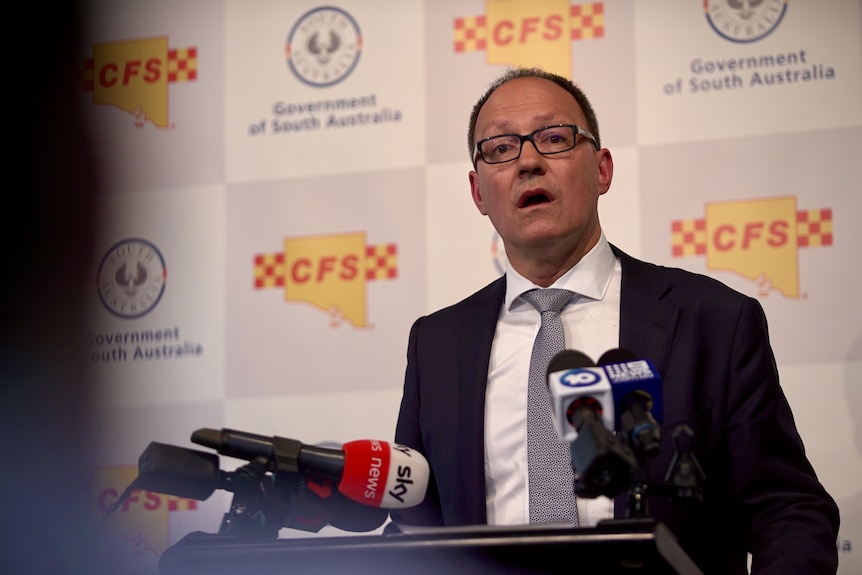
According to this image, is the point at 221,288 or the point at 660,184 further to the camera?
the point at 221,288

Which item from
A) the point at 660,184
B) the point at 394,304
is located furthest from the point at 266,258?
the point at 660,184

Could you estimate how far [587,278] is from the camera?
2459 millimetres

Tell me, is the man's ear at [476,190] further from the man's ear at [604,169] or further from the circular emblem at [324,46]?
the circular emblem at [324,46]

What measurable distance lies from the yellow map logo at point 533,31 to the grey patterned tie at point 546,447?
1095mm

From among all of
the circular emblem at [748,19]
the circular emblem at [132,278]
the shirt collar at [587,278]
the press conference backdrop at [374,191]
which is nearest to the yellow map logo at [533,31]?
the press conference backdrop at [374,191]

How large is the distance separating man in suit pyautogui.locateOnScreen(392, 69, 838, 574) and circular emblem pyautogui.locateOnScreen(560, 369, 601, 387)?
0.63 m

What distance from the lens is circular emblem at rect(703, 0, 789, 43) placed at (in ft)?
10.1

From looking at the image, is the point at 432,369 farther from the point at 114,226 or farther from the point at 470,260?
the point at 114,226

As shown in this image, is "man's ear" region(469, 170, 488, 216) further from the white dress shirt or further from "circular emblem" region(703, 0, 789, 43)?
"circular emblem" region(703, 0, 789, 43)

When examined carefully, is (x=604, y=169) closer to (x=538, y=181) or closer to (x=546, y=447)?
(x=538, y=181)

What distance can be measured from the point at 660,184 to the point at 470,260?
0.61 metres

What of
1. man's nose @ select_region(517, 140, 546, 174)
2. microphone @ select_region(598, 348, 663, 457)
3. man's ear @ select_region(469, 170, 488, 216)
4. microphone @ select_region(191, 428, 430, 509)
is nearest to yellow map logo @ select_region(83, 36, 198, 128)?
man's ear @ select_region(469, 170, 488, 216)

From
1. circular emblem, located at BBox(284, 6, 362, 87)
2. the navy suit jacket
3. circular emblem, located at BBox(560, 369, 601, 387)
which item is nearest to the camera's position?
circular emblem, located at BBox(560, 369, 601, 387)

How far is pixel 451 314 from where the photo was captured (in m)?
2.61
